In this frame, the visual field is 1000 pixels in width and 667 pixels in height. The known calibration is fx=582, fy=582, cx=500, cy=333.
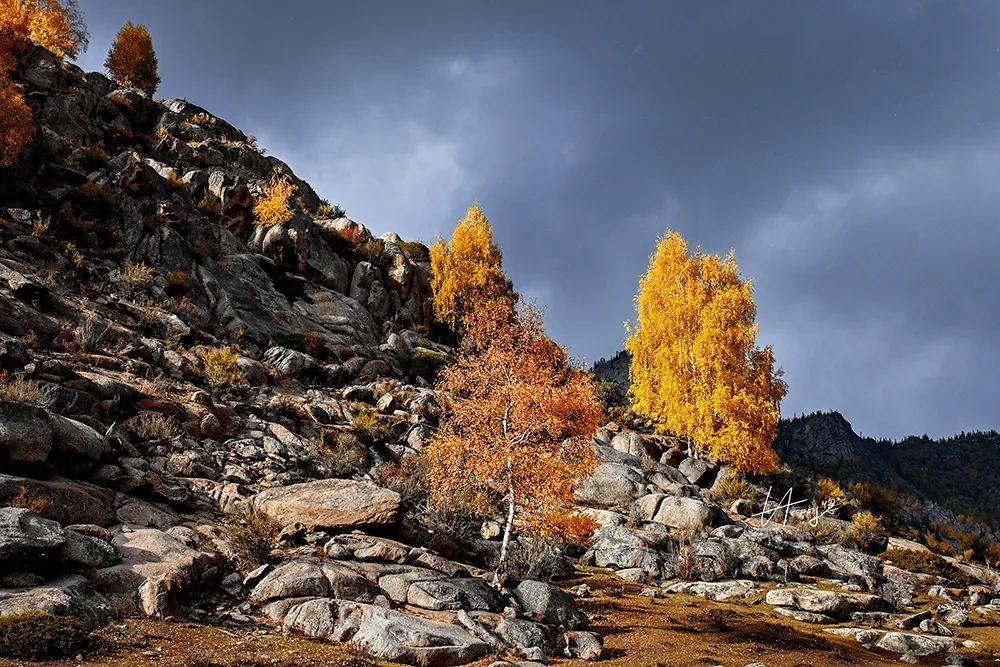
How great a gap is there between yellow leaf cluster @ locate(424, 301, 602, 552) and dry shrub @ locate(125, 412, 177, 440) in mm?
8114

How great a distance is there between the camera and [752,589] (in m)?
21.2

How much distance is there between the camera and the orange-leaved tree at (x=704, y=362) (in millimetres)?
34094

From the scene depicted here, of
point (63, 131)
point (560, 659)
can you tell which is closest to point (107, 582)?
point (560, 659)

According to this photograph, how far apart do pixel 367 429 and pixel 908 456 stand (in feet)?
614

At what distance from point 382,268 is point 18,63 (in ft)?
88.1

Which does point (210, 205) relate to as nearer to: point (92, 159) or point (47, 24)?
point (92, 159)

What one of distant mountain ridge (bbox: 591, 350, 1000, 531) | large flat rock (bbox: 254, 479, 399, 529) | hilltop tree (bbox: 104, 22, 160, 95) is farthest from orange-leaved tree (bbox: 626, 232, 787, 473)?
distant mountain ridge (bbox: 591, 350, 1000, 531)

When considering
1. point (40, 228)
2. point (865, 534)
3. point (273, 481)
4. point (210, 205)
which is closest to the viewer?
point (273, 481)

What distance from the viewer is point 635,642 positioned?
44.7 ft

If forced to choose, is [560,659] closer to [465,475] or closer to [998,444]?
[465,475]

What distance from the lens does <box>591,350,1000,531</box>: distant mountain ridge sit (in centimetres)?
12194

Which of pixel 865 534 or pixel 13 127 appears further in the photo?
pixel 865 534

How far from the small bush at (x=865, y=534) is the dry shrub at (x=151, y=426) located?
107ft

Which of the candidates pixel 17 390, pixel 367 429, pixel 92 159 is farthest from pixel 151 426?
pixel 92 159
